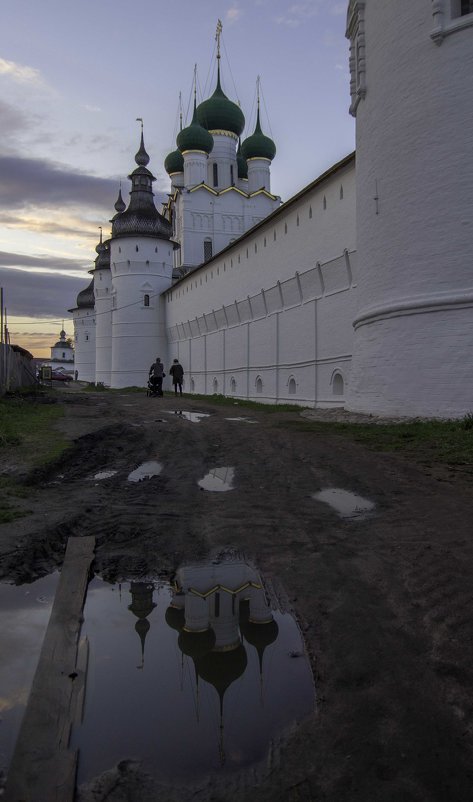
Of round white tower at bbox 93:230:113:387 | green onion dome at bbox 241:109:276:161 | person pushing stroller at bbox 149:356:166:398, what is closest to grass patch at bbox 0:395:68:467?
person pushing stroller at bbox 149:356:166:398

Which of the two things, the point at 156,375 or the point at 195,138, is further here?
the point at 195,138

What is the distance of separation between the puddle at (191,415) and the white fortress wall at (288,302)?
4866 millimetres

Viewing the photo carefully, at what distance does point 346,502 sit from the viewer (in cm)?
666

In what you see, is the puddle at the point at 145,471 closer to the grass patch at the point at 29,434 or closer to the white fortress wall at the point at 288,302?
the grass patch at the point at 29,434

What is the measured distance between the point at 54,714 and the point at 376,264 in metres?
13.5

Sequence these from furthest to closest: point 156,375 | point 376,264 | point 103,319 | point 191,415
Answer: point 103,319 → point 156,375 → point 191,415 → point 376,264

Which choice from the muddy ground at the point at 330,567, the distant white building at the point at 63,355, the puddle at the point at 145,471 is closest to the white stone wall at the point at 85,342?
the distant white building at the point at 63,355

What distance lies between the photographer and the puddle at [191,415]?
51.6 feet

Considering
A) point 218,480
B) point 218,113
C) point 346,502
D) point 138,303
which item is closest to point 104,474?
point 218,480

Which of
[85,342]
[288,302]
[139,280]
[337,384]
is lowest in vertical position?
[337,384]

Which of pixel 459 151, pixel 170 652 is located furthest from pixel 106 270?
pixel 170 652

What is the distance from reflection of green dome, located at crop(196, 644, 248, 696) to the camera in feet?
11.0

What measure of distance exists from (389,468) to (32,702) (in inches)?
235

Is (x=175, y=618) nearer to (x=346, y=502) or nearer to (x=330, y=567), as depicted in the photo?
(x=330, y=567)
